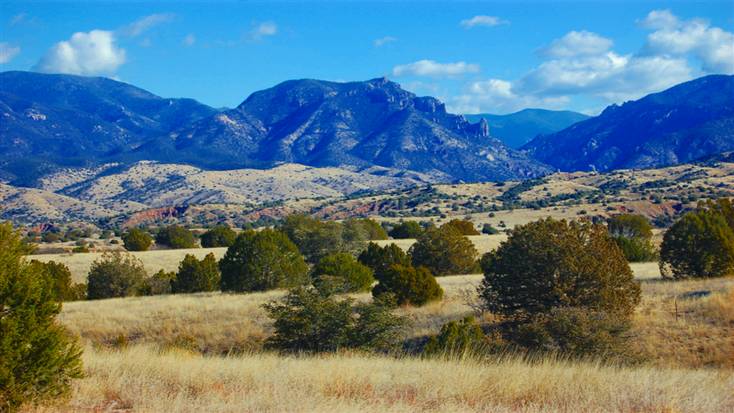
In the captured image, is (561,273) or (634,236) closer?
(561,273)

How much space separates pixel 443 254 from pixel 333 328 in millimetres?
19117

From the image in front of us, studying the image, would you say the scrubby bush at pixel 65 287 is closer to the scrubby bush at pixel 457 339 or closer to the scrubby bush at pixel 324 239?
the scrubby bush at pixel 324 239

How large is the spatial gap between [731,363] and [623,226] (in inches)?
1397

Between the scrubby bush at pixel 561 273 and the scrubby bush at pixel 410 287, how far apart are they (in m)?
4.62

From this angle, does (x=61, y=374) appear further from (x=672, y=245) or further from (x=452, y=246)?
(x=452, y=246)

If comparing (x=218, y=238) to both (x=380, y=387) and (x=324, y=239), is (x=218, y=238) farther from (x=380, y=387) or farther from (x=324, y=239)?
(x=380, y=387)

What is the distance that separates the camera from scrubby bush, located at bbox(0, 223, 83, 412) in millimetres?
6707

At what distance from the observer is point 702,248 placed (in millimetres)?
24781

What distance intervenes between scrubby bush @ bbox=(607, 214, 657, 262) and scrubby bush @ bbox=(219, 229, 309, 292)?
21.4 meters

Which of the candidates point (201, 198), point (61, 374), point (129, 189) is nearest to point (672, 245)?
point (61, 374)

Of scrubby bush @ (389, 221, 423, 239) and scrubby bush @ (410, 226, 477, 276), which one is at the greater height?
scrubby bush @ (389, 221, 423, 239)

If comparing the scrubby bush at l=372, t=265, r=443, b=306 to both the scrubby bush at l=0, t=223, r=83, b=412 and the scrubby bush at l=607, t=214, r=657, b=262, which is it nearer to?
the scrubby bush at l=0, t=223, r=83, b=412

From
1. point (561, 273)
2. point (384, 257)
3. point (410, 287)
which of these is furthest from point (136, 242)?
point (561, 273)

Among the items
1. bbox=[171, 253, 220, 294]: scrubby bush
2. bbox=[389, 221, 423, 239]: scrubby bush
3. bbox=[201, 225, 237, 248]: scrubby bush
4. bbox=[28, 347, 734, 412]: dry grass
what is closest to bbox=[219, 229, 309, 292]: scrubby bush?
bbox=[171, 253, 220, 294]: scrubby bush
